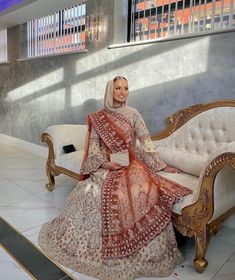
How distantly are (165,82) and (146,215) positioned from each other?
4.92ft

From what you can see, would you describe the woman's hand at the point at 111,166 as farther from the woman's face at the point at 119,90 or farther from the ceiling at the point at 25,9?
the ceiling at the point at 25,9

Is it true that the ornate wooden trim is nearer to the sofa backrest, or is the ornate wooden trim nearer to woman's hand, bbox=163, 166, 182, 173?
the sofa backrest

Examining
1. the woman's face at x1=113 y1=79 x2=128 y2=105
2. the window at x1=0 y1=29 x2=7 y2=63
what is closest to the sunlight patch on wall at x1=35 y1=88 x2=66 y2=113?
the window at x1=0 y1=29 x2=7 y2=63

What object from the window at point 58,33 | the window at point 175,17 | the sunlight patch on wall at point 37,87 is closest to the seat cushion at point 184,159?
the window at point 175,17

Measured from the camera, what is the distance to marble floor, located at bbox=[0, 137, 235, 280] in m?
1.64

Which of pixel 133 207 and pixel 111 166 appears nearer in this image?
pixel 133 207

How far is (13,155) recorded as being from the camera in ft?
14.8

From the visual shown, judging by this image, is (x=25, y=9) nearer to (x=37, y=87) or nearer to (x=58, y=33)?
(x=58, y=33)

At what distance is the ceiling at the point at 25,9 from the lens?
367 centimetres

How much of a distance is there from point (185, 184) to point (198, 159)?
29cm

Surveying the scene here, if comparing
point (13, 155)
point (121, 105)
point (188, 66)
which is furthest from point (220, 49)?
point (13, 155)

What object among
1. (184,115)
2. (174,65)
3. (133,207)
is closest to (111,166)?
(133,207)

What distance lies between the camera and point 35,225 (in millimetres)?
2201

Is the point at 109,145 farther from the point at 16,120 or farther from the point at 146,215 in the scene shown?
the point at 16,120
